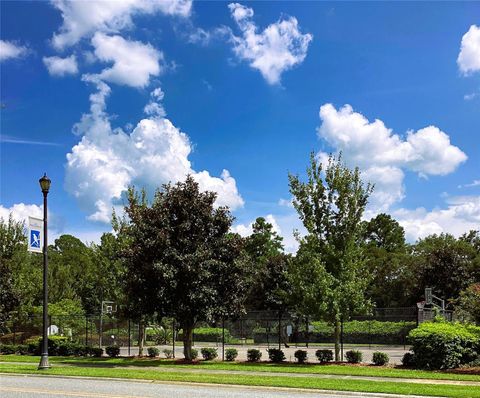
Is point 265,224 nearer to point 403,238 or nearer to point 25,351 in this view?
point 403,238

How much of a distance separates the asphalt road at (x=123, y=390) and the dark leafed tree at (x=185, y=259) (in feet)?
24.7

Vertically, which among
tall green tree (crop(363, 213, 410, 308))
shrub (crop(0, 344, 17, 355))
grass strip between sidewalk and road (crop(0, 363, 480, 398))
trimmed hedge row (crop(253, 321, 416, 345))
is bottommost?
trimmed hedge row (crop(253, 321, 416, 345))

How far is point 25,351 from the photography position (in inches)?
1262

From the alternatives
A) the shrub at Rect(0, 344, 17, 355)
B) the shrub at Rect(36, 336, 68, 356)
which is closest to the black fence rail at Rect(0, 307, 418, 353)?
the shrub at Rect(0, 344, 17, 355)

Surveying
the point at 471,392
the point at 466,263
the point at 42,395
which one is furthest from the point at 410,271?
the point at 42,395

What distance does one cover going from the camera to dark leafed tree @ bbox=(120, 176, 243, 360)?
24.6m

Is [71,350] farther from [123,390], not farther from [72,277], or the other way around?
[72,277]

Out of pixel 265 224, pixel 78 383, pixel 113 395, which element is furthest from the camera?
pixel 265 224

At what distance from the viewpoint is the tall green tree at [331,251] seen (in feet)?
79.0

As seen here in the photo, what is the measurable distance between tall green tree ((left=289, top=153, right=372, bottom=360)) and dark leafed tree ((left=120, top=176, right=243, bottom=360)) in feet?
10.8

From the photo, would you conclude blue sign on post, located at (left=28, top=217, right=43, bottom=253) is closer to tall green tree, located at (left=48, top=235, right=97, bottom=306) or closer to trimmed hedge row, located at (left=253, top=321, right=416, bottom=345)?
tall green tree, located at (left=48, top=235, right=97, bottom=306)

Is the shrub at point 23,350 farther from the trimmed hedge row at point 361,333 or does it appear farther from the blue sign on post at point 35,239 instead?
the trimmed hedge row at point 361,333

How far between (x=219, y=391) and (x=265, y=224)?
6864cm

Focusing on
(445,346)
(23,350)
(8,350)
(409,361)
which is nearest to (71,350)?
(23,350)
